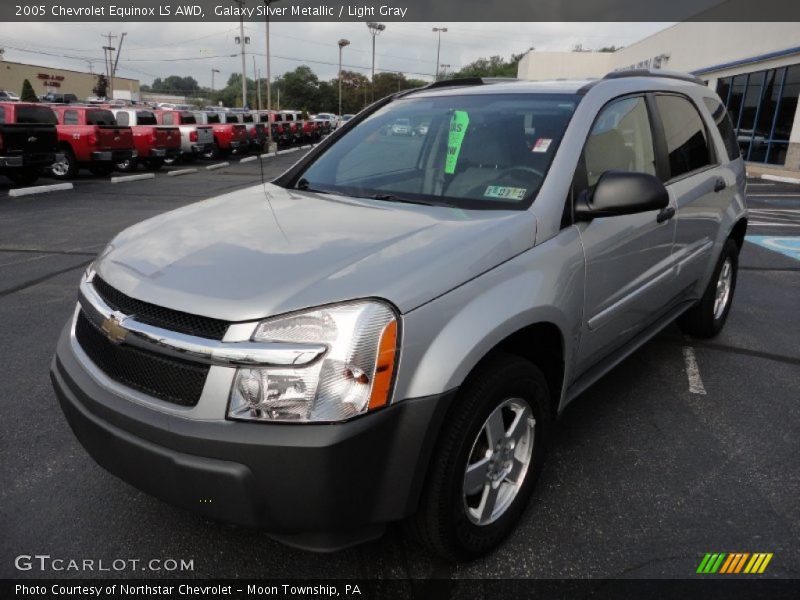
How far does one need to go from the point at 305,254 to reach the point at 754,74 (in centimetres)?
2683

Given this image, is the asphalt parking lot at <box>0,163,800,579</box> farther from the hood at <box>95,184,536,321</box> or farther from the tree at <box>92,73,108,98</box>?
the tree at <box>92,73,108,98</box>

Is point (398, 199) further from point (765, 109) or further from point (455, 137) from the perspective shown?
point (765, 109)

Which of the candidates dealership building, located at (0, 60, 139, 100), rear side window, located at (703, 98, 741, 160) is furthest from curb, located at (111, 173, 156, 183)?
dealership building, located at (0, 60, 139, 100)

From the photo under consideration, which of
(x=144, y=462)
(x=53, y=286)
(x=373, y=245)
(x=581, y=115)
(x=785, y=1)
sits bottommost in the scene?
(x=53, y=286)

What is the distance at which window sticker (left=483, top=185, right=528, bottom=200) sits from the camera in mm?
2627

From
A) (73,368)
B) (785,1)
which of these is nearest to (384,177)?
(73,368)

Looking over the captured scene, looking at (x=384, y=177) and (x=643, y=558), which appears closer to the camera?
(x=643, y=558)

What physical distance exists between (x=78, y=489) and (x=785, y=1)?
26.6 m

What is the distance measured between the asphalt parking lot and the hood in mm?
1055

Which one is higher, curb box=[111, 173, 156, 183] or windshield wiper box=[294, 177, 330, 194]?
windshield wiper box=[294, 177, 330, 194]

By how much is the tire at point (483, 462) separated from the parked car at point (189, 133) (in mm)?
20064

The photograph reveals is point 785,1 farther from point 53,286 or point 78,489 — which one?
point 78,489

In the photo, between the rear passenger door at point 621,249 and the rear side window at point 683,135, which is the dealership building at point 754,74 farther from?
the rear passenger door at point 621,249

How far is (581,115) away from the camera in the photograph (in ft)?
9.37
